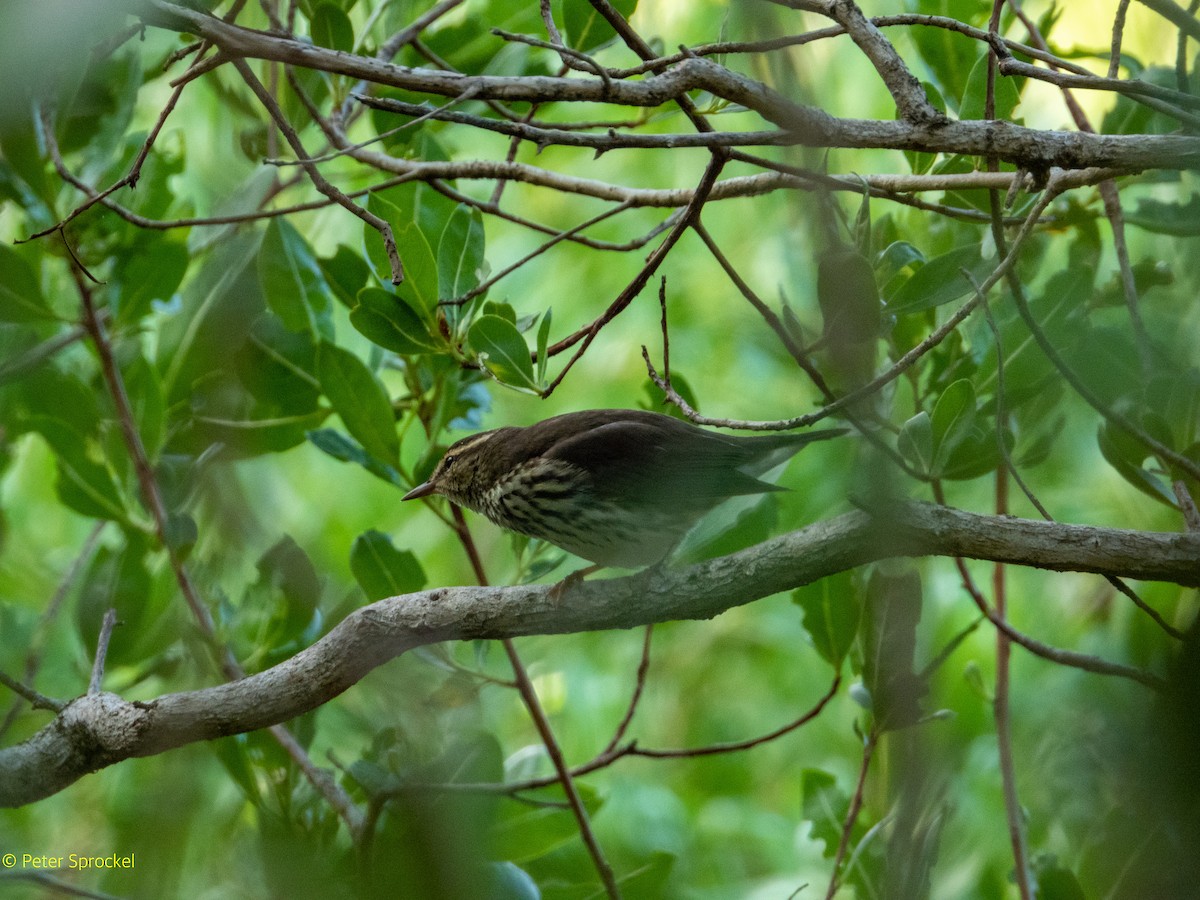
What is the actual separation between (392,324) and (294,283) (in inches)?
23.6

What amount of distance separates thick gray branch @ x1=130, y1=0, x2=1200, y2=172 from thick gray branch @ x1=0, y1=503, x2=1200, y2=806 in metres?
0.59

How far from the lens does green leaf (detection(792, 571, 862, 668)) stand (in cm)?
274

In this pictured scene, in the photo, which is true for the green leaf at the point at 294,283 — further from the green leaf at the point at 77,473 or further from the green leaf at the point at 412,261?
the green leaf at the point at 77,473

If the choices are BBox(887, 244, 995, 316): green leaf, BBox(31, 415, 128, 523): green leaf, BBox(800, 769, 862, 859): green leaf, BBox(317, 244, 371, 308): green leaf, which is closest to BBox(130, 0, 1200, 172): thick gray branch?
BBox(887, 244, 995, 316): green leaf

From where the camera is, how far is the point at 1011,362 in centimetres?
265

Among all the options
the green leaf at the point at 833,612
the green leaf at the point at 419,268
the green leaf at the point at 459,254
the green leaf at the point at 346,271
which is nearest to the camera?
the green leaf at the point at 419,268

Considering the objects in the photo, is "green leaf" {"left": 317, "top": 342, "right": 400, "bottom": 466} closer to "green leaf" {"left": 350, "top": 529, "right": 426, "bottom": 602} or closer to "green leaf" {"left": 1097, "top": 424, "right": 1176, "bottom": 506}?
"green leaf" {"left": 350, "top": 529, "right": 426, "bottom": 602}

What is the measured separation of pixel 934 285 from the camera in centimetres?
228

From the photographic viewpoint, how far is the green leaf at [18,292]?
9.62ft

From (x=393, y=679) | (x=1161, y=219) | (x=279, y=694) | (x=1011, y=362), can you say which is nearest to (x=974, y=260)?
(x=1011, y=362)

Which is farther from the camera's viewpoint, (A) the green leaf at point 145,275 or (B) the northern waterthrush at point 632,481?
(A) the green leaf at point 145,275

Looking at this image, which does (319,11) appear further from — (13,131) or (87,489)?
(87,489)

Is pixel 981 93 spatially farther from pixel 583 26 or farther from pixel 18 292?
pixel 18 292

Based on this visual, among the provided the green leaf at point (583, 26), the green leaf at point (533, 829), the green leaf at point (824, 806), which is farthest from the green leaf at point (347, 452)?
the green leaf at point (824, 806)
